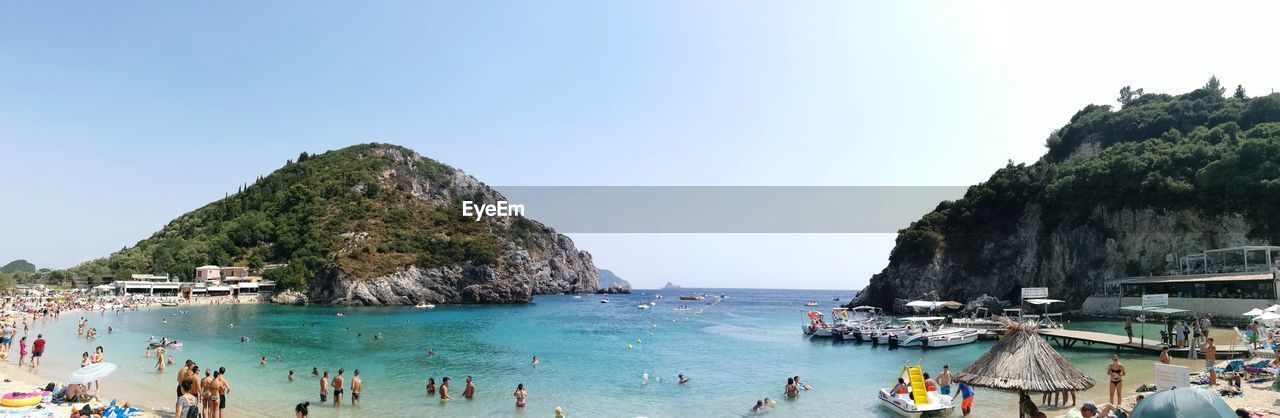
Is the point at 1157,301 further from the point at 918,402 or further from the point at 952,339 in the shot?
the point at 918,402

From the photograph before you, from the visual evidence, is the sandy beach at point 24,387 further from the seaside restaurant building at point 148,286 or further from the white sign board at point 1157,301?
the seaside restaurant building at point 148,286

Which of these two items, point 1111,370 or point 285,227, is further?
point 285,227

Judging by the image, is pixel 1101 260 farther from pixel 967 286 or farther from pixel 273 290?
pixel 273 290

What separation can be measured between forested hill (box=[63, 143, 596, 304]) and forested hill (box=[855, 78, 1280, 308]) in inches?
2608

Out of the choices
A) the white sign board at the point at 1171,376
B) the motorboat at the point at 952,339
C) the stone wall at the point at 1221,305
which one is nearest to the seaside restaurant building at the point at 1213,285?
the stone wall at the point at 1221,305

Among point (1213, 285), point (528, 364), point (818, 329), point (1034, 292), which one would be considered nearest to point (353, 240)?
point (528, 364)

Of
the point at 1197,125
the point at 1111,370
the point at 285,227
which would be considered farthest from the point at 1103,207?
the point at 285,227

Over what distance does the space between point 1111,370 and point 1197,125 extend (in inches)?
2281

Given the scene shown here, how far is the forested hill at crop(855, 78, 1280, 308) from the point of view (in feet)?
153

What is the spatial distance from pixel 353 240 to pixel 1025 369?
101 metres

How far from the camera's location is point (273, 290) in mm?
93125

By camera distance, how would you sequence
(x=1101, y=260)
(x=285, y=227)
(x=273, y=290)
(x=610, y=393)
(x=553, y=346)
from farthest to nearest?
(x=285, y=227)
(x=273, y=290)
(x=1101, y=260)
(x=553, y=346)
(x=610, y=393)

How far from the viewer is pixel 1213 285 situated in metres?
40.6

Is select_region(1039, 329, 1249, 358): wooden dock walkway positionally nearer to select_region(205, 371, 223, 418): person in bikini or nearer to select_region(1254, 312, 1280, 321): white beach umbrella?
select_region(1254, 312, 1280, 321): white beach umbrella
